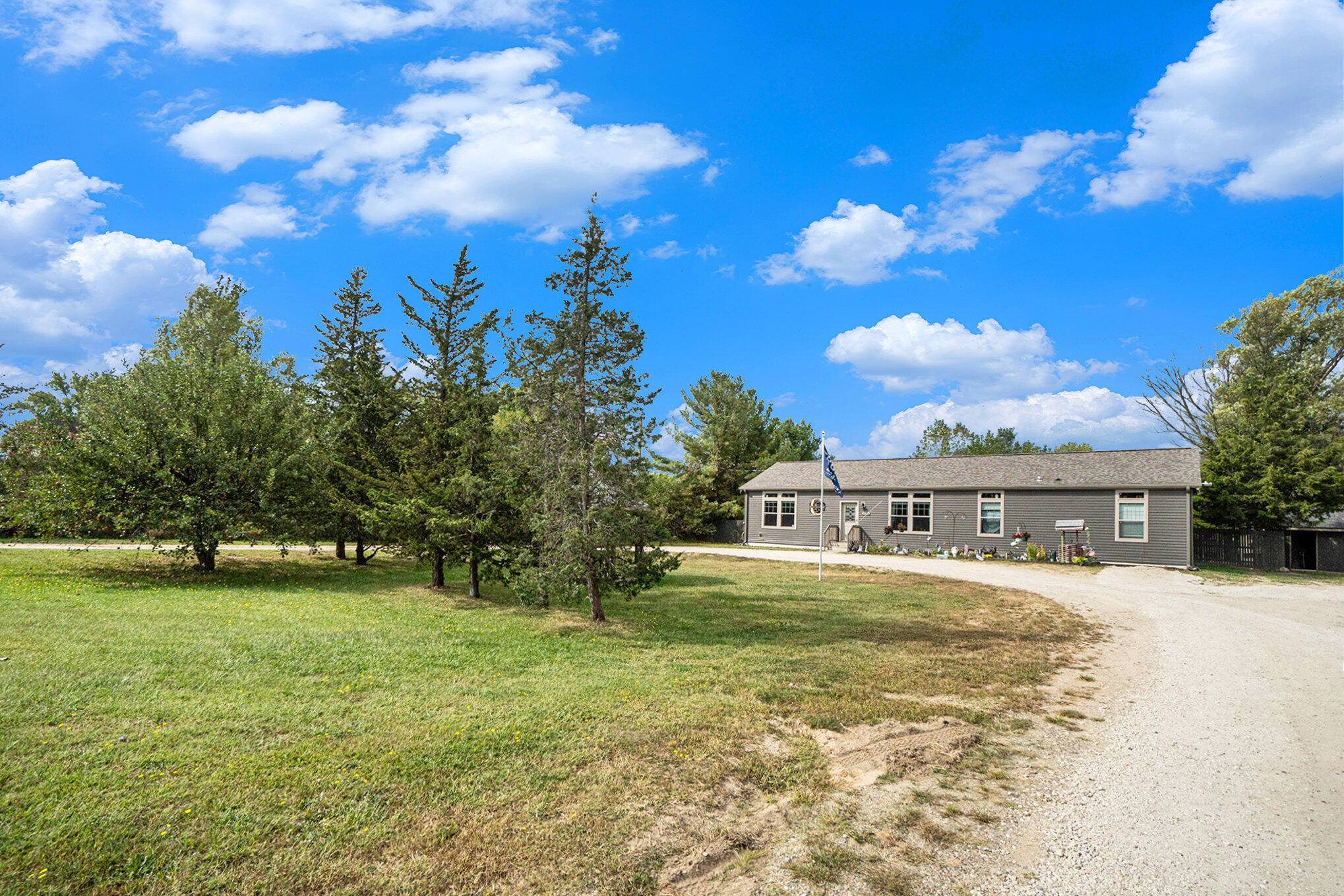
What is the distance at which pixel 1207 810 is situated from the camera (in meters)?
4.65

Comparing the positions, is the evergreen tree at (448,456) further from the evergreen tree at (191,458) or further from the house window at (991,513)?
the house window at (991,513)

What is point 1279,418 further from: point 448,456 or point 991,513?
point 448,456

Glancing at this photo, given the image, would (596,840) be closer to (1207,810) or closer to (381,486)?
(1207,810)

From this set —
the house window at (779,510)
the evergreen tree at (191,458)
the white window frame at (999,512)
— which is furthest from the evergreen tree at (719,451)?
the evergreen tree at (191,458)

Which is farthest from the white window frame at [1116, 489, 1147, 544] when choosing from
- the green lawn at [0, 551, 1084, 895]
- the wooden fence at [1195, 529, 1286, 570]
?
the green lawn at [0, 551, 1084, 895]

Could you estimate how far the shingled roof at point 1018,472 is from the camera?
25.5 meters

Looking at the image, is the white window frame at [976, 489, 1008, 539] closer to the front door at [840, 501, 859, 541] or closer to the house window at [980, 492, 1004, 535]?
the house window at [980, 492, 1004, 535]

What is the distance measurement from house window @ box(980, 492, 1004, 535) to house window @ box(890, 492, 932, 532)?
2.15 meters

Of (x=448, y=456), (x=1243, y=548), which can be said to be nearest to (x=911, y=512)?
(x=1243, y=548)

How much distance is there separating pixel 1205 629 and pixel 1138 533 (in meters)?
15.8

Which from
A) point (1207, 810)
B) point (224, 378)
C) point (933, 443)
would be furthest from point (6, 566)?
point (933, 443)

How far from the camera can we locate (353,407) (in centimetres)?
1895

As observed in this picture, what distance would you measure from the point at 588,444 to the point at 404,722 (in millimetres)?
5515

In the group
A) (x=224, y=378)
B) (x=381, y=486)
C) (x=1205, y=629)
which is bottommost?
(x=1205, y=629)
